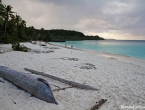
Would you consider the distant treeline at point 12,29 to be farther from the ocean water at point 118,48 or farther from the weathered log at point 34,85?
the weathered log at point 34,85

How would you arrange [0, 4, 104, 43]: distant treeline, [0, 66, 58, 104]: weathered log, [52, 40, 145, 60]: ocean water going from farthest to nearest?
[52, 40, 145, 60]: ocean water → [0, 4, 104, 43]: distant treeline → [0, 66, 58, 104]: weathered log

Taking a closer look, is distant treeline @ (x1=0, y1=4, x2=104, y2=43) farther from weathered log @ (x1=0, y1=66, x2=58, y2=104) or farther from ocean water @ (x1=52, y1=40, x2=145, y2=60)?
weathered log @ (x1=0, y1=66, x2=58, y2=104)

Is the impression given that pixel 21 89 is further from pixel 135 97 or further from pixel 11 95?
pixel 135 97

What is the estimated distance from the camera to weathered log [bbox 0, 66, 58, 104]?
3.90m

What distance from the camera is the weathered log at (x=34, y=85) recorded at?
3904 millimetres

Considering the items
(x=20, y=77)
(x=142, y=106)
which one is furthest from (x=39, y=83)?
(x=142, y=106)

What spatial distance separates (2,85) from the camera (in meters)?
4.84

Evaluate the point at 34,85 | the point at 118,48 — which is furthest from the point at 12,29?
the point at 118,48

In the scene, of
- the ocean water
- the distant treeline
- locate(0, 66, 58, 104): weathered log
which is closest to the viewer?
locate(0, 66, 58, 104): weathered log

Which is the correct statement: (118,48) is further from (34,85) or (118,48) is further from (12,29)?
(34,85)

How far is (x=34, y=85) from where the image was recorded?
409 cm

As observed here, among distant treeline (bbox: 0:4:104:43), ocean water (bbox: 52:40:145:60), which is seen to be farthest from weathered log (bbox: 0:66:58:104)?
ocean water (bbox: 52:40:145:60)

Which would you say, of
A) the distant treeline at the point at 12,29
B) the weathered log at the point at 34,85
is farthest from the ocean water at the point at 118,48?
the weathered log at the point at 34,85

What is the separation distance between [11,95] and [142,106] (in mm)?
4382
